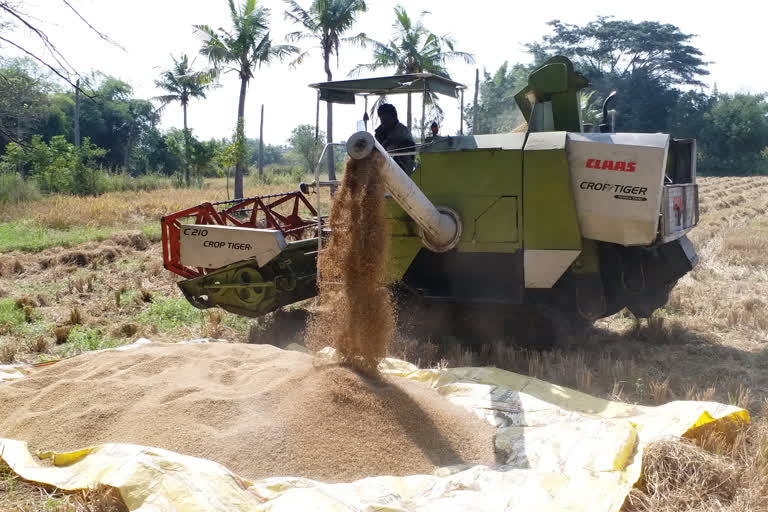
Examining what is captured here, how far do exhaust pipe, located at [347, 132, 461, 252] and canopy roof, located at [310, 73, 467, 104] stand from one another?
1.20m

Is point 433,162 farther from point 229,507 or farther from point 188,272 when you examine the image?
point 229,507

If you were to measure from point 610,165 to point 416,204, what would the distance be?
4.99 ft

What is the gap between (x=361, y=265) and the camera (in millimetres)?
3889

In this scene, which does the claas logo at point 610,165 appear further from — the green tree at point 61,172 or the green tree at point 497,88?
the green tree at point 497,88

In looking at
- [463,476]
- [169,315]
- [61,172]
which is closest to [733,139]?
[61,172]

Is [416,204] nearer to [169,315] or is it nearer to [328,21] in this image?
[169,315]

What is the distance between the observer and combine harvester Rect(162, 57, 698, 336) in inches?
185

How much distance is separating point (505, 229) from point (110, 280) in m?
6.05

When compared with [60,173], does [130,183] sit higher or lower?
lower

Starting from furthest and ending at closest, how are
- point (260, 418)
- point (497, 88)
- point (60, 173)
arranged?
point (497, 88), point (60, 173), point (260, 418)

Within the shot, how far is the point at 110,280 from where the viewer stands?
872cm

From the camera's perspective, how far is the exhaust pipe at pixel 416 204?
3740 mm

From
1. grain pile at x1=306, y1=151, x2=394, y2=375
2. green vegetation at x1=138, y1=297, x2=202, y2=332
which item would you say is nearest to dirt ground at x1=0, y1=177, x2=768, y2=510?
green vegetation at x1=138, y1=297, x2=202, y2=332

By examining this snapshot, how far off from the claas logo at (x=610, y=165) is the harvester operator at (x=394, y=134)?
1.63 metres
